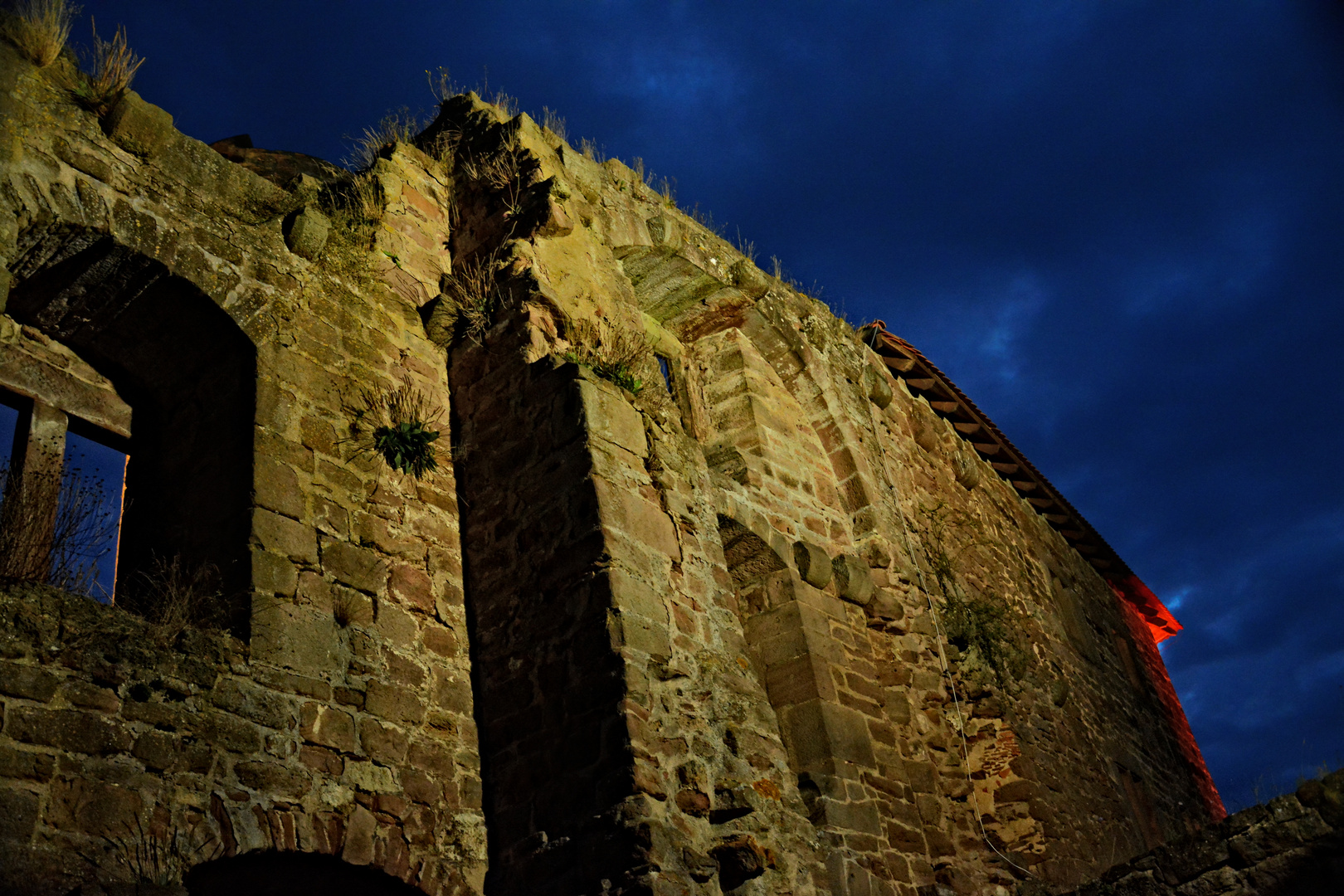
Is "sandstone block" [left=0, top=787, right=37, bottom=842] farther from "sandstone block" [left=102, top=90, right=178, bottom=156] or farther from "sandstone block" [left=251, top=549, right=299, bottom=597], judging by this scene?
"sandstone block" [left=102, top=90, right=178, bottom=156]

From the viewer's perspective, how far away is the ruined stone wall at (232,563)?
147 inches

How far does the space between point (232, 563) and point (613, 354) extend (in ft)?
8.16

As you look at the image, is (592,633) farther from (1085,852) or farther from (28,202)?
(1085,852)

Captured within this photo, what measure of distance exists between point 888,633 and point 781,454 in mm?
1692

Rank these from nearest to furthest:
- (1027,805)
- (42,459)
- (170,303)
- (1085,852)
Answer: (42,459) < (170,303) < (1027,805) < (1085,852)

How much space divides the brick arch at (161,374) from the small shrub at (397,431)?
63cm

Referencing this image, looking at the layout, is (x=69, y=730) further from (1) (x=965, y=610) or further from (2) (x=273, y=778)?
(1) (x=965, y=610)

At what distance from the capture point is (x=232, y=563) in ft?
15.2

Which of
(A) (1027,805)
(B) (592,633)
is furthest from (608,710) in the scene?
(A) (1027,805)

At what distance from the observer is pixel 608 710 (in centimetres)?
475

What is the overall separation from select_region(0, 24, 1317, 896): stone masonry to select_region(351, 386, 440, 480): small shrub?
50 mm

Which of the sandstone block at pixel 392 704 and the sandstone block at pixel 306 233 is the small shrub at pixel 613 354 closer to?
the sandstone block at pixel 306 233

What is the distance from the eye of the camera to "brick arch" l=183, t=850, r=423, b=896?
4004 millimetres

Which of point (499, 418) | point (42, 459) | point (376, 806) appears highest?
point (499, 418)
